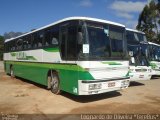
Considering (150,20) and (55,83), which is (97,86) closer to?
(55,83)

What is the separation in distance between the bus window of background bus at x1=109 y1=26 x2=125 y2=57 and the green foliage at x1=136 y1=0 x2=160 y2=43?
32231mm

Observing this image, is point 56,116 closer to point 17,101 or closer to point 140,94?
point 17,101

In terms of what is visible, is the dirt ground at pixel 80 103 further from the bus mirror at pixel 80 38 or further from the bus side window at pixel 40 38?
the bus side window at pixel 40 38

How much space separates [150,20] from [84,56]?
117ft

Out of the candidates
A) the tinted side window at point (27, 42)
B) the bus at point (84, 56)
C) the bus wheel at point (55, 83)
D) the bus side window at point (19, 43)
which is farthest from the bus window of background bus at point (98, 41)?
the bus side window at point (19, 43)

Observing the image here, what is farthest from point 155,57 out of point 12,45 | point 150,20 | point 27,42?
point 150,20

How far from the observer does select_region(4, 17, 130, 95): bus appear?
943 cm

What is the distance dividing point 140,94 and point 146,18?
32.9 m

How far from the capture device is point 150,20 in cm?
4244

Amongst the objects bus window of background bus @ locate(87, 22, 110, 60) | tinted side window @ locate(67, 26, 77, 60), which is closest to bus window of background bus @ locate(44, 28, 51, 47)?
tinted side window @ locate(67, 26, 77, 60)

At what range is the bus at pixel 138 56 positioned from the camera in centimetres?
1386

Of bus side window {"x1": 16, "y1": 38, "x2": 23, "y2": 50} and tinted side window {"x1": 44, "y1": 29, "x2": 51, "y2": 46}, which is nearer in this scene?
tinted side window {"x1": 44, "y1": 29, "x2": 51, "y2": 46}

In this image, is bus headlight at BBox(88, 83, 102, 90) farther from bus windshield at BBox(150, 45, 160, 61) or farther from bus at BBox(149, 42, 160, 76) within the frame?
bus windshield at BBox(150, 45, 160, 61)

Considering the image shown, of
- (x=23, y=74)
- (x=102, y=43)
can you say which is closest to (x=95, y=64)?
(x=102, y=43)
